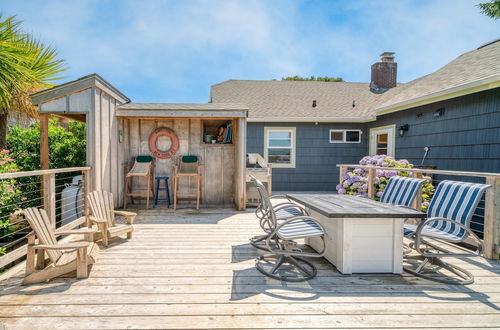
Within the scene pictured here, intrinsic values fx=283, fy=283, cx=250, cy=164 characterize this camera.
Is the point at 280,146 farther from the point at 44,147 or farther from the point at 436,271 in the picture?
the point at 436,271

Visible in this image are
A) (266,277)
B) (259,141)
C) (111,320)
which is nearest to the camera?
(111,320)

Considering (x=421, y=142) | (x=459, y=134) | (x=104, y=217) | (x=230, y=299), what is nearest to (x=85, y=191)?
(x=104, y=217)

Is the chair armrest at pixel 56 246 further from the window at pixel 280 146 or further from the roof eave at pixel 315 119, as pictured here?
the window at pixel 280 146

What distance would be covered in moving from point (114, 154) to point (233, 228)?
9.30 feet

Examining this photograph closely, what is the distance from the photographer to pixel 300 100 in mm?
9906

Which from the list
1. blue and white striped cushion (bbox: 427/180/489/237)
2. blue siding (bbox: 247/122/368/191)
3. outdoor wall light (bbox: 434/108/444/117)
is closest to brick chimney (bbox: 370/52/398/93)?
blue siding (bbox: 247/122/368/191)

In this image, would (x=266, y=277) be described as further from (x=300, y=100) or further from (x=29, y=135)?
(x=300, y=100)

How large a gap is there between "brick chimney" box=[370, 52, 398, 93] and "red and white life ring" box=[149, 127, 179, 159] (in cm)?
798

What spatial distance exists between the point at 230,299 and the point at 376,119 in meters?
7.98

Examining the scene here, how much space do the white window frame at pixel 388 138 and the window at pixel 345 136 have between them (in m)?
0.42

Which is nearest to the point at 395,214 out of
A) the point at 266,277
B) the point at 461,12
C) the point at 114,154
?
the point at 266,277

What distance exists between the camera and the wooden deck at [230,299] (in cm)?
200

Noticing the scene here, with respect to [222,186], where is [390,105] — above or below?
above

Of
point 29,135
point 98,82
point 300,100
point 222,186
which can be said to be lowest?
point 222,186
